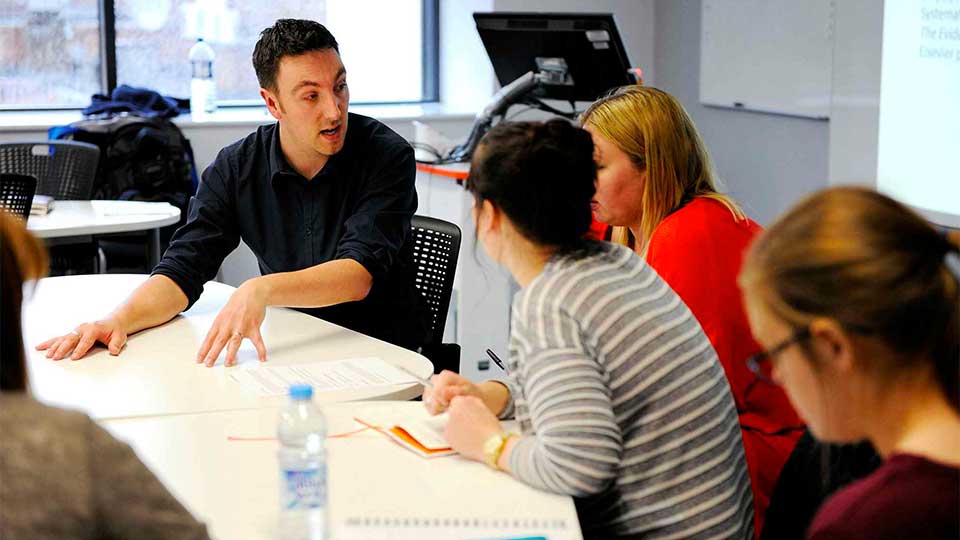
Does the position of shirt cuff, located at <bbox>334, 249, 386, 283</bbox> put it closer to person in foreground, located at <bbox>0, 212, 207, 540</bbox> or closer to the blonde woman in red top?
the blonde woman in red top

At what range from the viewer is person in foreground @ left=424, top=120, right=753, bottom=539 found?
1.55m

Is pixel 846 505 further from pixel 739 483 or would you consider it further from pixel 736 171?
pixel 736 171

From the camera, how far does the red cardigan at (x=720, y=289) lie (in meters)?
2.04

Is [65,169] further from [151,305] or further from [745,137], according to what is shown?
[745,137]

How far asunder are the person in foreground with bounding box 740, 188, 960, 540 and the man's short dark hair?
1784 millimetres

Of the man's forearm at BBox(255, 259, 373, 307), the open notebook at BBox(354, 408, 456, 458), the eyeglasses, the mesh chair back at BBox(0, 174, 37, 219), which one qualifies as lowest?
the open notebook at BBox(354, 408, 456, 458)

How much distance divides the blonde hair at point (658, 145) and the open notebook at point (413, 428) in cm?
61

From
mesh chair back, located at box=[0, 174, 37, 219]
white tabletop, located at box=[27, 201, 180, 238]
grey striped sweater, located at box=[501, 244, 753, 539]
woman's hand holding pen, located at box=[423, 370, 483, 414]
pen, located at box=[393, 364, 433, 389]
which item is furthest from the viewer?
white tabletop, located at box=[27, 201, 180, 238]

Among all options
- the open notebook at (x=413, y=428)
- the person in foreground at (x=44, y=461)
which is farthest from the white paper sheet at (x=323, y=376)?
the person in foreground at (x=44, y=461)

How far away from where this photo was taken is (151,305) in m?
2.50

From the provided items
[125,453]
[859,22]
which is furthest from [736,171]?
[125,453]

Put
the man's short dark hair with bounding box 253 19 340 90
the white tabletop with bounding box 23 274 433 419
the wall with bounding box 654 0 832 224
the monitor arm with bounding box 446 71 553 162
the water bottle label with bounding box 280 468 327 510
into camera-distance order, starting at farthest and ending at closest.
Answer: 1. the wall with bounding box 654 0 832 224
2. the monitor arm with bounding box 446 71 553 162
3. the man's short dark hair with bounding box 253 19 340 90
4. the white tabletop with bounding box 23 274 433 419
5. the water bottle label with bounding box 280 468 327 510

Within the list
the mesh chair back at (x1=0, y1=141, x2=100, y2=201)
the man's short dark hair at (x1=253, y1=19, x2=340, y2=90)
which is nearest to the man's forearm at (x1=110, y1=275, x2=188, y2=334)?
the man's short dark hair at (x1=253, y1=19, x2=340, y2=90)

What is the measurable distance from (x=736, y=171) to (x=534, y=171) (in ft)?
12.7
